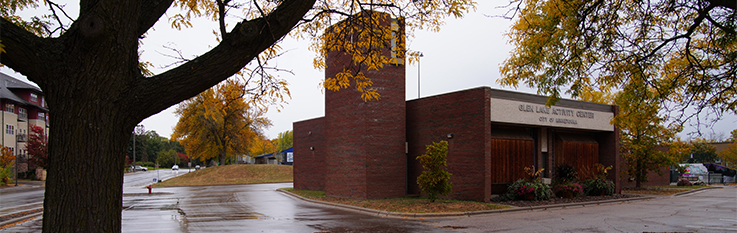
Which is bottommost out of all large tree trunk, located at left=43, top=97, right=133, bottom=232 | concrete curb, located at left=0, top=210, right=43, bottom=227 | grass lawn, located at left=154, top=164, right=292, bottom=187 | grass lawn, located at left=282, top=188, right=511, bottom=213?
grass lawn, located at left=154, top=164, right=292, bottom=187

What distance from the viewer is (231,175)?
48.8 metres

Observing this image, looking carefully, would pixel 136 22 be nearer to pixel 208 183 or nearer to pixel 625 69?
pixel 625 69

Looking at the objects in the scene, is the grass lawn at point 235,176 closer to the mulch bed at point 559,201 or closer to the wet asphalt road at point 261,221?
the wet asphalt road at point 261,221

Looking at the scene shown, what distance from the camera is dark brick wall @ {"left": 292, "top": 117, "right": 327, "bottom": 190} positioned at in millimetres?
26969

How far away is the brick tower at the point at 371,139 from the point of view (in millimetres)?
20422

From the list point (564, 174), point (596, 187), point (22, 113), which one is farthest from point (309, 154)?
point (22, 113)

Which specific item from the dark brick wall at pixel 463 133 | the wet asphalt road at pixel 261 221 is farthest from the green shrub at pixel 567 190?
the wet asphalt road at pixel 261 221

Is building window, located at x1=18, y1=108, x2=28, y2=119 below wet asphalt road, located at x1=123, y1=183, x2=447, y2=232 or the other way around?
the other way around

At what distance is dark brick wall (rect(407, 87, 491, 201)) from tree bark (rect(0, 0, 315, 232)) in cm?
1606

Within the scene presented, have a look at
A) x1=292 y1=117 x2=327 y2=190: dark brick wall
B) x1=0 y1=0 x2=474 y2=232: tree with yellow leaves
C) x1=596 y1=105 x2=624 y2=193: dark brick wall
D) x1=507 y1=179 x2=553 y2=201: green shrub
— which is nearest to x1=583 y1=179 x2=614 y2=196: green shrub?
x1=596 y1=105 x2=624 y2=193: dark brick wall

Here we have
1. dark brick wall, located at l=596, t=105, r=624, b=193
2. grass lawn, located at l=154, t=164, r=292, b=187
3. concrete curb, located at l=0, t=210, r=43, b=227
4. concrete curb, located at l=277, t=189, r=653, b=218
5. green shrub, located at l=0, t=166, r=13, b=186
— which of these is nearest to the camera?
concrete curb, located at l=0, t=210, r=43, b=227

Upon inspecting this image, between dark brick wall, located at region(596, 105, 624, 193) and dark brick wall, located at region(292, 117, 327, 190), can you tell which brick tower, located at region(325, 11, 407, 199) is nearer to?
dark brick wall, located at region(292, 117, 327, 190)

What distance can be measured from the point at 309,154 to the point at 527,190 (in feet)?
44.6

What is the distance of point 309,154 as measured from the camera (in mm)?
28203
